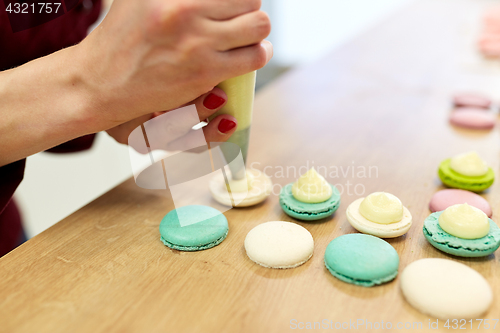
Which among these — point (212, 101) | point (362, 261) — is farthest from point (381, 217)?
point (212, 101)

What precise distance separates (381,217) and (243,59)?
0.38 meters

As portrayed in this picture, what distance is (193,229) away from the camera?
727 millimetres

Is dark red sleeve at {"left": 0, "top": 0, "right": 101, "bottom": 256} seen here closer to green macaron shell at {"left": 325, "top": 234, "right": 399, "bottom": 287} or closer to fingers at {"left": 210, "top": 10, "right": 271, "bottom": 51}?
fingers at {"left": 210, "top": 10, "right": 271, "bottom": 51}

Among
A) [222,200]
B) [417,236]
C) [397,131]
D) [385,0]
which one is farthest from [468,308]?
[385,0]

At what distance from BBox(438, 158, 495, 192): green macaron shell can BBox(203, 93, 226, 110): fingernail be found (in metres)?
0.55

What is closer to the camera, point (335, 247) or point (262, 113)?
point (335, 247)

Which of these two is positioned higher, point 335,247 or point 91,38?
point 91,38

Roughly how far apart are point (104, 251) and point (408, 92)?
1236 millimetres

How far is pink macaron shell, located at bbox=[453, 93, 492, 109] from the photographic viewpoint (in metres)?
1.35

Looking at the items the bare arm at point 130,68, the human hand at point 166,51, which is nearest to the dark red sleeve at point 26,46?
the bare arm at point 130,68

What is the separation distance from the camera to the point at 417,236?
0.75 m

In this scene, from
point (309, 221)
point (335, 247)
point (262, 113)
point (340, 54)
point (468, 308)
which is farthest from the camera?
point (340, 54)

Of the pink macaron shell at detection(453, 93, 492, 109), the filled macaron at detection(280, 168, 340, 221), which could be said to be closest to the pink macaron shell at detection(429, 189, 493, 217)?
the filled macaron at detection(280, 168, 340, 221)

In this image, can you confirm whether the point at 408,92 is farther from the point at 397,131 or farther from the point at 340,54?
the point at 340,54
